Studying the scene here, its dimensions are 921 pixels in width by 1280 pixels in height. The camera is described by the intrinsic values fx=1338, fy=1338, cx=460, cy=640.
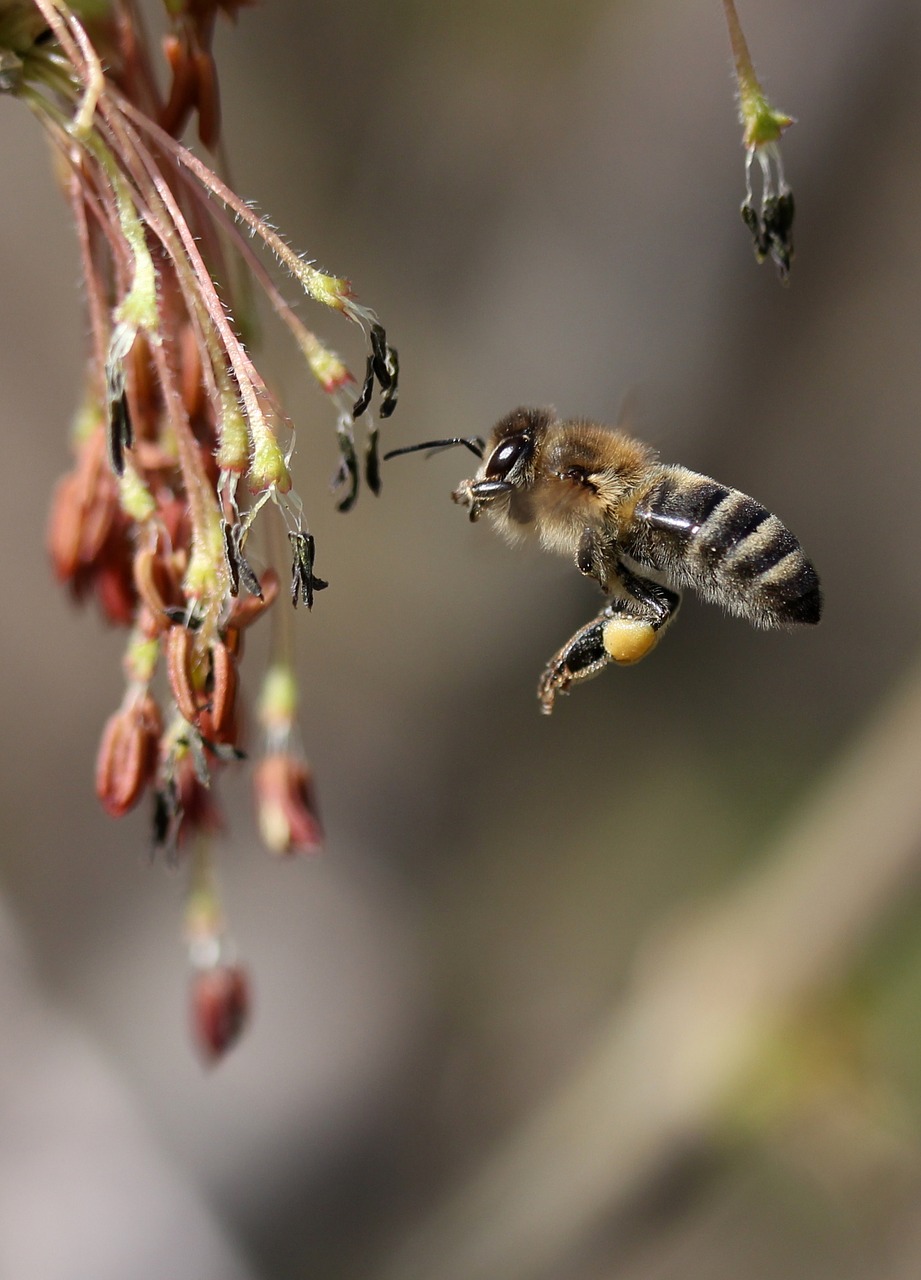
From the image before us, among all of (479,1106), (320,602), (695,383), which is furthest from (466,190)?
(479,1106)

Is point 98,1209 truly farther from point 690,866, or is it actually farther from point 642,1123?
point 690,866

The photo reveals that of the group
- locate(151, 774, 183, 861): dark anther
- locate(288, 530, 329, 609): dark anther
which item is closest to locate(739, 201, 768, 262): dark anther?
locate(288, 530, 329, 609): dark anther

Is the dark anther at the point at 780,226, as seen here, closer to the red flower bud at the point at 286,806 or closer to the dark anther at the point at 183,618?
the dark anther at the point at 183,618

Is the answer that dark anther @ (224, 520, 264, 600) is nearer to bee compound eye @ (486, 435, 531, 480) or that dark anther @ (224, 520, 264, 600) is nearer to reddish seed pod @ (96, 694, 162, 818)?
reddish seed pod @ (96, 694, 162, 818)

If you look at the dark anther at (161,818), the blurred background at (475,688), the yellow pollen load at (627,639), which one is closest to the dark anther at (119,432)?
the dark anther at (161,818)

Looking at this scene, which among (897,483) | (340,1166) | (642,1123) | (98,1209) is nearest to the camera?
(642,1123)
